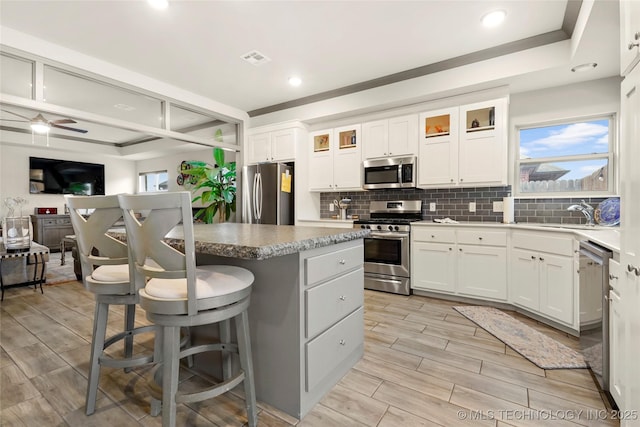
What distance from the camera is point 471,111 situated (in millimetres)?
3381

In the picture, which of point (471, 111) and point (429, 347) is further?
point (471, 111)

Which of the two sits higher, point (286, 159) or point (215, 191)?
point (286, 159)

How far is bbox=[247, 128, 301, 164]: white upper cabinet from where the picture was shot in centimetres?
449

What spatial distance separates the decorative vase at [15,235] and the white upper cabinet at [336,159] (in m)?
3.69

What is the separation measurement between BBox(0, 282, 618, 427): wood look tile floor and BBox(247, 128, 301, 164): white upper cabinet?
2887 millimetres

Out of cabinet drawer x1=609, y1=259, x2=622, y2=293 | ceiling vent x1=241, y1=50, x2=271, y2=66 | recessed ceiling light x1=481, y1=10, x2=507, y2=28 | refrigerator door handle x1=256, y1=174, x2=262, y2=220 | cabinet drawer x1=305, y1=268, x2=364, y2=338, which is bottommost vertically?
cabinet drawer x1=305, y1=268, x2=364, y2=338

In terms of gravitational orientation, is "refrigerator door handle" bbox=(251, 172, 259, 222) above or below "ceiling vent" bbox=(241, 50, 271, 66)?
below

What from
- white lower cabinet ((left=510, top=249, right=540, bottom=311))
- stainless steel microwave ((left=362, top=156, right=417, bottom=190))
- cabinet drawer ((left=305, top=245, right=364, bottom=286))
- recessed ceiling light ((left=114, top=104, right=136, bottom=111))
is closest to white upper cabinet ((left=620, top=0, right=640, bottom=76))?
cabinet drawer ((left=305, top=245, right=364, bottom=286))

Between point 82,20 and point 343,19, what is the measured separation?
2289mm

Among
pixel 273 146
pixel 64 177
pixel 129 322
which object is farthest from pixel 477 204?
pixel 64 177

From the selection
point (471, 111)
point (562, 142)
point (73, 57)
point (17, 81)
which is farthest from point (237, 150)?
point (562, 142)

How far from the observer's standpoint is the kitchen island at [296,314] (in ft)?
4.73

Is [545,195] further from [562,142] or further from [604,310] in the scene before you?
[604,310]

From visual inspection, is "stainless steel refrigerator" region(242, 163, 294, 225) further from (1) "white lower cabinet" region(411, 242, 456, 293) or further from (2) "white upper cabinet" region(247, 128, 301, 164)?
(1) "white lower cabinet" region(411, 242, 456, 293)
